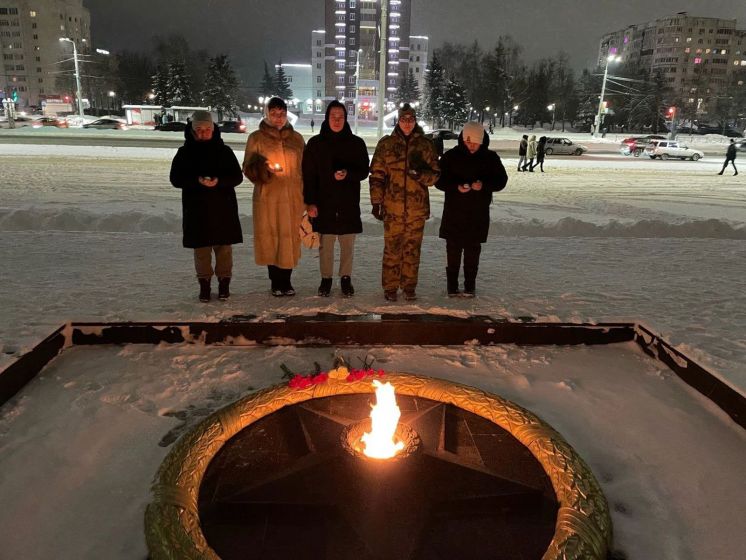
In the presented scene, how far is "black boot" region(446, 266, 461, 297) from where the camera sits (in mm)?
5273

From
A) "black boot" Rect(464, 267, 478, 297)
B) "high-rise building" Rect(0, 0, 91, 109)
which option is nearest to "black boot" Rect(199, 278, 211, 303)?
"black boot" Rect(464, 267, 478, 297)

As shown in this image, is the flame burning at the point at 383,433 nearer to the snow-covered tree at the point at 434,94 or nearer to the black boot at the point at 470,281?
the black boot at the point at 470,281

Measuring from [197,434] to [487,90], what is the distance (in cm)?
6351

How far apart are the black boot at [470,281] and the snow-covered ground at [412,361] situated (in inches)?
5.3

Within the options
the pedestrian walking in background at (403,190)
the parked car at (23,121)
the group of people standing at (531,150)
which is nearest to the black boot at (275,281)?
the pedestrian walking in background at (403,190)

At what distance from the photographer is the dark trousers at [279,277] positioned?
5.18 m

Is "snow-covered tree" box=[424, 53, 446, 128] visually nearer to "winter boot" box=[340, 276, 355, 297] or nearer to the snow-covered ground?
the snow-covered ground

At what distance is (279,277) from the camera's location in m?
5.20

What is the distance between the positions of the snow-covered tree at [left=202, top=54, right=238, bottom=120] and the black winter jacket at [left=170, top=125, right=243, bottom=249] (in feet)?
196

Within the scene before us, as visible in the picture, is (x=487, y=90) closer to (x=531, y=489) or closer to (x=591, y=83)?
(x=591, y=83)

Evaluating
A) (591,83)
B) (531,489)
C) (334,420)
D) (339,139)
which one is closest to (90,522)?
(334,420)

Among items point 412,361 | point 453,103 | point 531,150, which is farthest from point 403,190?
point 453,103

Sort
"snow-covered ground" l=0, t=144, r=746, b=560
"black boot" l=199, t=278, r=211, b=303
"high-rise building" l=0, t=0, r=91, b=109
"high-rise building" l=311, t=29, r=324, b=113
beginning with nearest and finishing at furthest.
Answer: "snow-covered ground" l=0, t=144, r=746, b=560, "black boot" l=199, t=278, r=211, b=303, "high-rise building" l=0, t=0, r=91, b=109, "high-rise building" l=311, t=29, r=324, b=113

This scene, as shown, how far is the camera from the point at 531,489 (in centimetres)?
256
